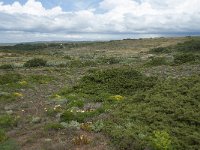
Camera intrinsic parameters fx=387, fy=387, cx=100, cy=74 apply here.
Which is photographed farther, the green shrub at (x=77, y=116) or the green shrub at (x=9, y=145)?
the green shrub at (x=77, y=116)

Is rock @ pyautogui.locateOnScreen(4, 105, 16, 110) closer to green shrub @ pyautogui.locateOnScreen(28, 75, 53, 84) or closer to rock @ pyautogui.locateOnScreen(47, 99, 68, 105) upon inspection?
rock @ pyautogui.locateOnScreen(47, 99, 68, 105)

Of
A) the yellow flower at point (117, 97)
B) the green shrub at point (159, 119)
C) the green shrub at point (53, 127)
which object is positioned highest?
the green shrub at point (159, 119)

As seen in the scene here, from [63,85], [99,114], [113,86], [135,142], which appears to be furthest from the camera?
[63,85]

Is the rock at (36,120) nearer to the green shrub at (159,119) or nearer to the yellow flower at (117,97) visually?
the green shrub at (159,119)

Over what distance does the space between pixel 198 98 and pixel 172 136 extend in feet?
18.8

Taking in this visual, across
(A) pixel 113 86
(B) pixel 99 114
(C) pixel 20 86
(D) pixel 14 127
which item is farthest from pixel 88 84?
(D) pixel 14 127

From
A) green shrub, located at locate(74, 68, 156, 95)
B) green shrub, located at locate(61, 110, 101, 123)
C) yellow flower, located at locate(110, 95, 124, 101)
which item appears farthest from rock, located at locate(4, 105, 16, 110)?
yellow flower, located at locate(110, 95, 124, 101)

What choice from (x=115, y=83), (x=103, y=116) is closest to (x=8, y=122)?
(x=103, y=116)

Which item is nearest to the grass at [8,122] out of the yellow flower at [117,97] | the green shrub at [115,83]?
the yellow flower at [117,97]

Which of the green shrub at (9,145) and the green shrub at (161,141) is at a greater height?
the green shrub at (161,141)

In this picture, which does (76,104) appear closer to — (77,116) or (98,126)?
(77,116)

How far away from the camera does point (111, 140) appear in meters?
15.8

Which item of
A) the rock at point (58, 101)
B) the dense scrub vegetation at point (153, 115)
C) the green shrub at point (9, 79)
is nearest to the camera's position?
the dense scrub vegetation at point (153, 115)

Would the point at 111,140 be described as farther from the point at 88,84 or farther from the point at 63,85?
the point at 63,85
